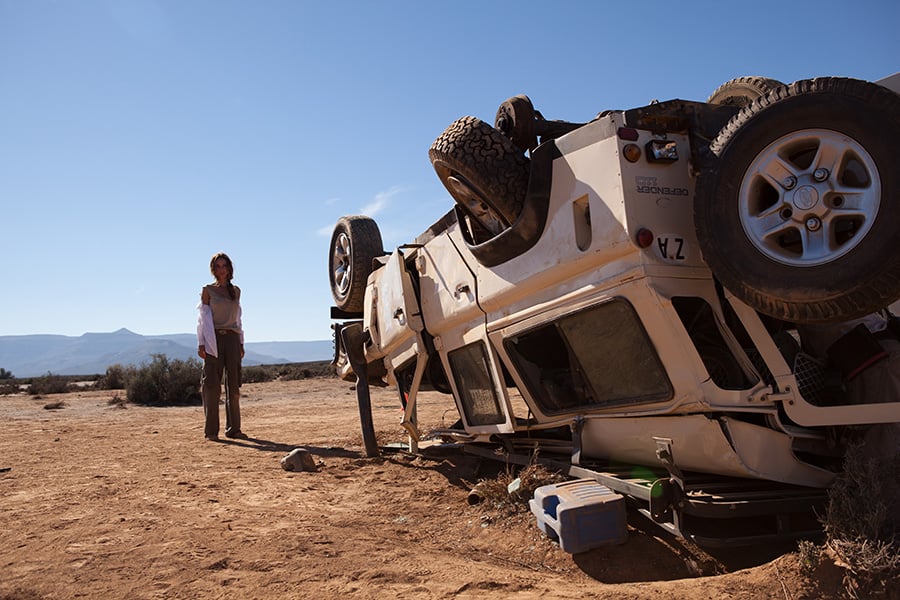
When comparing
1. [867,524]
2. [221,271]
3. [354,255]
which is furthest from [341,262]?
[867,524]

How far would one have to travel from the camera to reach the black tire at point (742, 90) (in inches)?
195

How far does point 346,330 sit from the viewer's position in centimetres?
745

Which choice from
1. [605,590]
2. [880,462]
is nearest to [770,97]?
[880,462]

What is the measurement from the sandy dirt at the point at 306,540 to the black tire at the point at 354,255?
1.83m

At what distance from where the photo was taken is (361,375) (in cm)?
734

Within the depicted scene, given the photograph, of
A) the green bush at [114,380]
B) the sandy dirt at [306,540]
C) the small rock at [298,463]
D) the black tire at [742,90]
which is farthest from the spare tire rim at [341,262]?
the green bush at [114,380]

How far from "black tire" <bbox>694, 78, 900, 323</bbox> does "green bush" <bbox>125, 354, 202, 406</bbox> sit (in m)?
15.7

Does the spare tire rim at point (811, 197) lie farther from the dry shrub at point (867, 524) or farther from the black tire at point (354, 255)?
the black tire at point (354, 255)

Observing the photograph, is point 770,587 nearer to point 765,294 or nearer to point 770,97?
point 765,294

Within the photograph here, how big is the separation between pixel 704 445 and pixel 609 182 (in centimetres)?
147

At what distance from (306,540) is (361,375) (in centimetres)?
342

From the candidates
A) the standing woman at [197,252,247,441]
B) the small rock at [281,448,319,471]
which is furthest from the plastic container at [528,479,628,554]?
the standing woman at [197,252,247,441]

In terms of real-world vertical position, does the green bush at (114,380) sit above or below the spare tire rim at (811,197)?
below

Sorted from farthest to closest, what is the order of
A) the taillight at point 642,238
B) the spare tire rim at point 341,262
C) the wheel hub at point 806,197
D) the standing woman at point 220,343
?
the standing woman at point 220,343 < the spare tire rim at point 341,262 < the taillight at point 642,238 < the wheel hub at point 806,197
